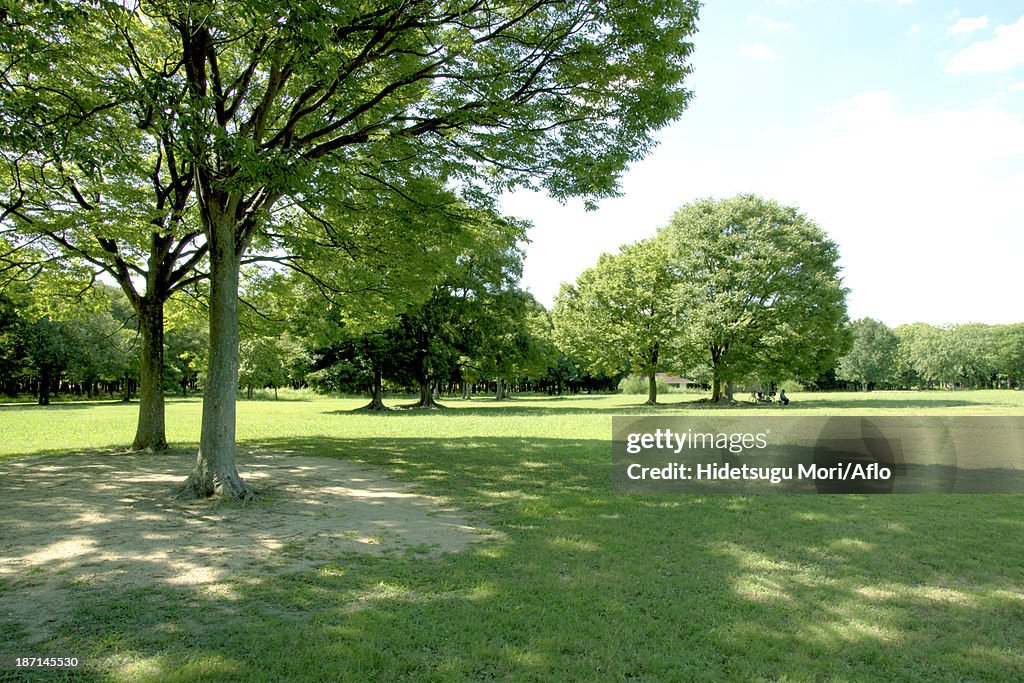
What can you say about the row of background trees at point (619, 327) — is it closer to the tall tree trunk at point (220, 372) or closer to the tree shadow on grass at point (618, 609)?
the tall tree trunk at point (220, 372)

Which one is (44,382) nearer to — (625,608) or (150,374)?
(150,374)

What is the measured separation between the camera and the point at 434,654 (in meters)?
3.67

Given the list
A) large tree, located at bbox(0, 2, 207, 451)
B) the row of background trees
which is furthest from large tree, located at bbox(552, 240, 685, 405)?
large tree, located at bbox(0, 2, 207, 451)

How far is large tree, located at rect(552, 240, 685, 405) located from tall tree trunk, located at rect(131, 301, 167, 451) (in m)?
33.7

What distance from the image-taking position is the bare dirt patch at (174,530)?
200 inches

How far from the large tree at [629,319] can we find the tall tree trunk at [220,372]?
35.8 metres

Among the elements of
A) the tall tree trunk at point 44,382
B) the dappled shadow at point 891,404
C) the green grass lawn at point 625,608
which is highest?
the tall tree trunk at point 44,382

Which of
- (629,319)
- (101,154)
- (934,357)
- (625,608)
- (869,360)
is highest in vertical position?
(629,319)

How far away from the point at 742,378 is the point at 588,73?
3506cm

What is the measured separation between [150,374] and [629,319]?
35502 mm

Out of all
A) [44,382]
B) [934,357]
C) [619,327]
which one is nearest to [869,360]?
[934,357]

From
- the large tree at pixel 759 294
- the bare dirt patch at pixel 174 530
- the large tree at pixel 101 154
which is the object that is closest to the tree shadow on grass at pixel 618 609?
the bare dirt patch at pixel 174 530

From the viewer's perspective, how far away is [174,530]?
265 inches

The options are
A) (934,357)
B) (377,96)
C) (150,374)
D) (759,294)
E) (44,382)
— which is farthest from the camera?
(934,357)
